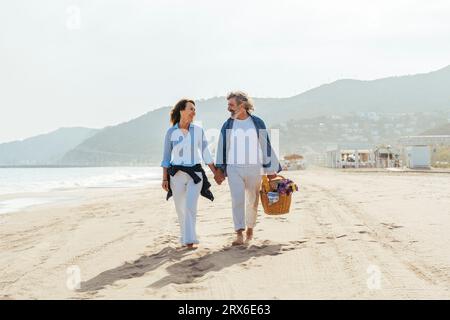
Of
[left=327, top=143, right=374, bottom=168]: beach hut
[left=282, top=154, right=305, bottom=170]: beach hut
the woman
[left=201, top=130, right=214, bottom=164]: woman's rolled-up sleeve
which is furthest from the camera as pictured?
[left=282, top=154, right=305, bottom=170]: beach hut

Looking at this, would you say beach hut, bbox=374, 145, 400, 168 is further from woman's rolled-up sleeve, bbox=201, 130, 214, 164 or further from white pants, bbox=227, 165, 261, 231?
woman's rolled-up sleeve, bbox=201, 130, 214, 164

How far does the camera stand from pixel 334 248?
521 cm

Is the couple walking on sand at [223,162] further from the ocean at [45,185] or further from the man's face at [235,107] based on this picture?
the ocean at [45,185]

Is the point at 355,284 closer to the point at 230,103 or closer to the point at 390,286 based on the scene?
the point at 390,286

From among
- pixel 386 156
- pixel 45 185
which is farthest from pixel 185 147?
pixel 386 156

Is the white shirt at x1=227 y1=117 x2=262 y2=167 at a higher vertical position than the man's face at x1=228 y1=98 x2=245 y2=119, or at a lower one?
lower

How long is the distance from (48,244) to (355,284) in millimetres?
4460

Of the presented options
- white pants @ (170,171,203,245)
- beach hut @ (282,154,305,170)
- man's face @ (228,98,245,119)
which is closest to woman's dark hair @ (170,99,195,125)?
man's face @ (228,98,245,119)

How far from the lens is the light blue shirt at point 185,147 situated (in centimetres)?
560

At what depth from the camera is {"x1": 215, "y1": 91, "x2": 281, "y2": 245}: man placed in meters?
5.78

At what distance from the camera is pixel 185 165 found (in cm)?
557

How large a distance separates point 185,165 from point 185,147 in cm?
21
